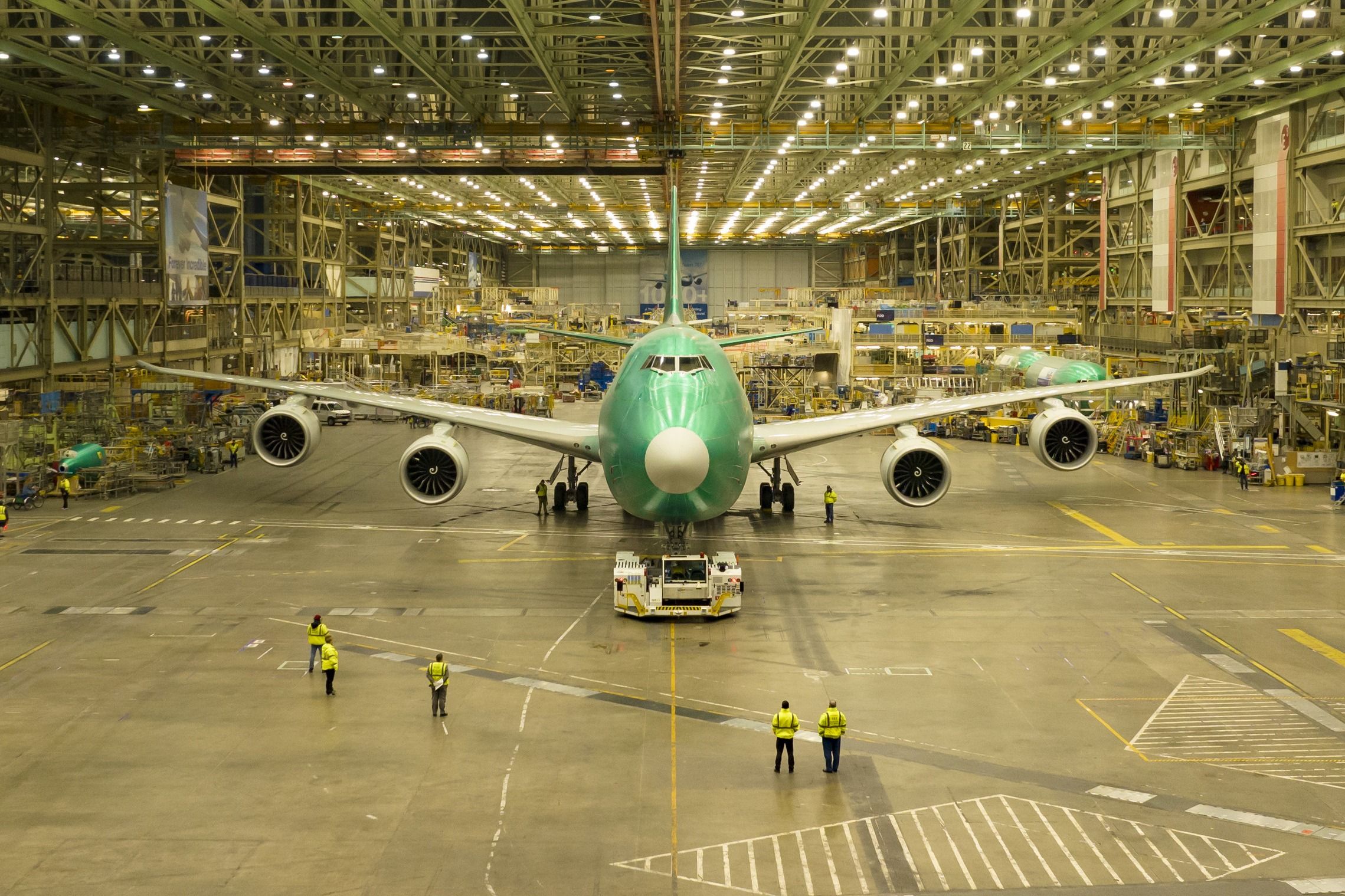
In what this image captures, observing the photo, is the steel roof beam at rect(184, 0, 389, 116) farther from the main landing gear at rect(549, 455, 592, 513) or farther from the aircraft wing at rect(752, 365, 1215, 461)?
the aircraft wing at rect(752, 365, 1215, 461)

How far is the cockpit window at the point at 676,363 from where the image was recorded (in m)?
30.8

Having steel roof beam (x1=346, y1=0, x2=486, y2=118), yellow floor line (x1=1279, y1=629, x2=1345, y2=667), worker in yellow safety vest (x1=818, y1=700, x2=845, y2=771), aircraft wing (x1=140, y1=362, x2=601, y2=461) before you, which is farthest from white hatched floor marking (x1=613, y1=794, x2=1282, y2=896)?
steel roof beam (x1=346, y1=0, x2=486, y2=118)

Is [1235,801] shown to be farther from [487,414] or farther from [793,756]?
[487,414]

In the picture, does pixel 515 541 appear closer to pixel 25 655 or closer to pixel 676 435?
pixel 676 435

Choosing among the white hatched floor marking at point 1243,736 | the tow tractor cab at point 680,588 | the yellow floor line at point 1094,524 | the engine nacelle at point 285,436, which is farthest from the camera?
the engine nacelle at point 285,436

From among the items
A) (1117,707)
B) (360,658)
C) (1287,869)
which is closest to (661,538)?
(360,658)

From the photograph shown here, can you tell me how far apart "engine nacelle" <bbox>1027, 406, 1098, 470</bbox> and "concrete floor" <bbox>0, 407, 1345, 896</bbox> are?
344cm

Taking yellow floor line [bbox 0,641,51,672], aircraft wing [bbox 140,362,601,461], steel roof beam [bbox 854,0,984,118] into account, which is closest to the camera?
yellow floor line [bbox 0,641,51,672]

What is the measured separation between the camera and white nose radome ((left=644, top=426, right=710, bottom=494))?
27188 mm

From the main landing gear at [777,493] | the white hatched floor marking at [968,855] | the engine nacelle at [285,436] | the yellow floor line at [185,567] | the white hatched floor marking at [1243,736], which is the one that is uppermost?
the engine nacelle at [285,436]

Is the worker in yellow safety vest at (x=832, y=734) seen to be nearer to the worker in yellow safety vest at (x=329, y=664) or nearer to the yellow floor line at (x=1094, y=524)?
the worker in yellow safety vest at (x=329, y=664)

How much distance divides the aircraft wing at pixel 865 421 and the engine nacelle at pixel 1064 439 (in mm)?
1604

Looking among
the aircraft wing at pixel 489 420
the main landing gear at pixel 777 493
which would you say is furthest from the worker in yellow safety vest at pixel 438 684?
the main landing gear at pixel 777 493

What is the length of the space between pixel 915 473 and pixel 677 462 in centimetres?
1124
